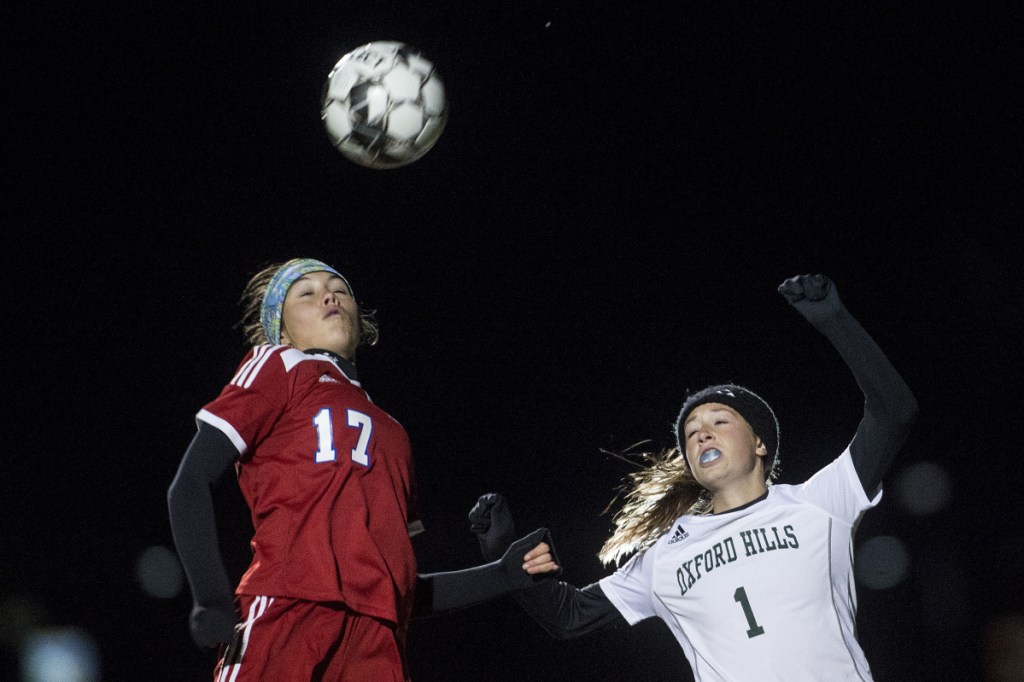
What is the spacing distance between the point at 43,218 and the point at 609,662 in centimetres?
357

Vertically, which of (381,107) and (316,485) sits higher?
(381,107)

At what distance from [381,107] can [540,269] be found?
2722 millimetres

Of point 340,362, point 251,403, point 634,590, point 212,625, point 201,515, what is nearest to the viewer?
point 212,625

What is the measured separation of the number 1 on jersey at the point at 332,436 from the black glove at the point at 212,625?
0.33m

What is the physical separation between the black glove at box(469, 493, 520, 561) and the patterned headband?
65cm

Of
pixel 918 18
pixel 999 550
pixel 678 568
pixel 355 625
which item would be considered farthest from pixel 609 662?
pixel 918 18

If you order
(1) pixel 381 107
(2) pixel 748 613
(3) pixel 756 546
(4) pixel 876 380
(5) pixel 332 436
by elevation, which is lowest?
(2) pixel 748 613

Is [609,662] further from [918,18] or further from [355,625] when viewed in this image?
[918,18]

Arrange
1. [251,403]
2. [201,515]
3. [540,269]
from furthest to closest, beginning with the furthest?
1. [540,269]
2. [251,403]
3. [201,515]

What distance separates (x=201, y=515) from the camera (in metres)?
1.62

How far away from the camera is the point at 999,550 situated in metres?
4.43

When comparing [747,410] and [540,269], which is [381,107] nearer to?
[747,410]

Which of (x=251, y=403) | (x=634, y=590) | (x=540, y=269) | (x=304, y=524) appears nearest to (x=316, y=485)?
(x=304, y=524)

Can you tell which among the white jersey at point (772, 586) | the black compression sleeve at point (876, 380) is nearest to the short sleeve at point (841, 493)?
the white jersey at point (772, 586)
